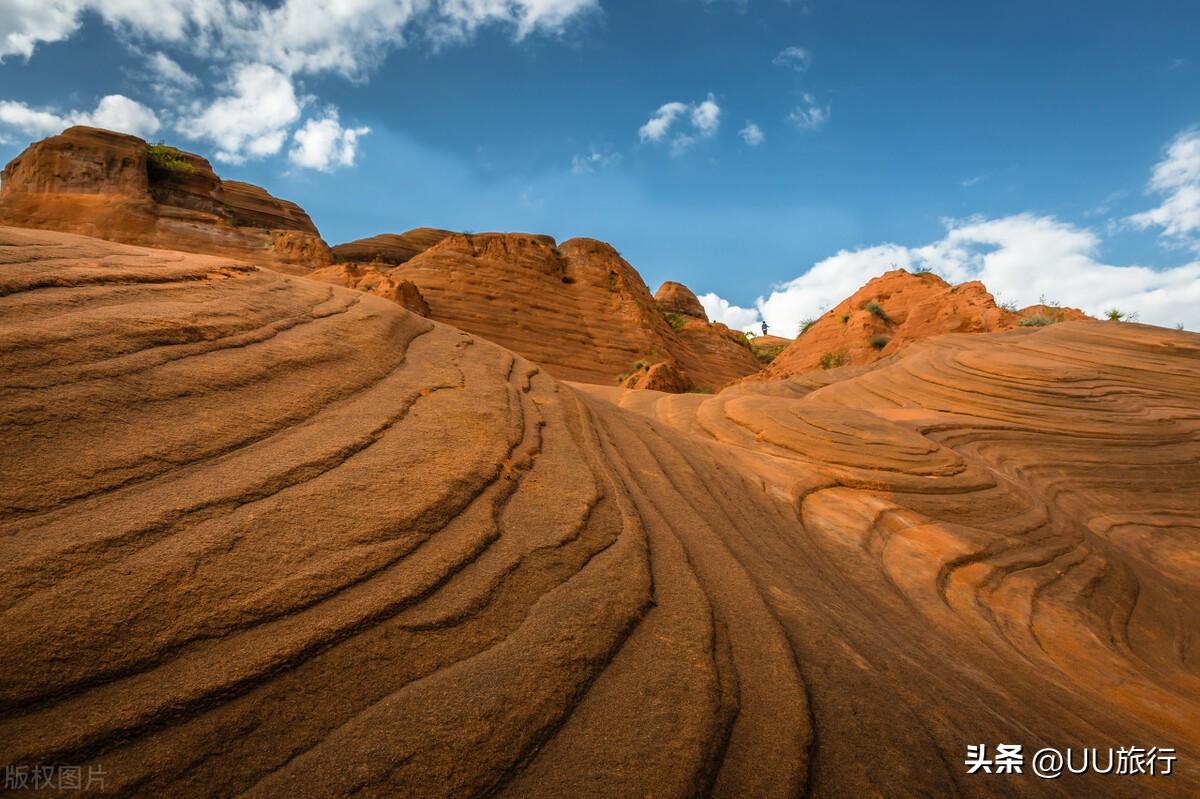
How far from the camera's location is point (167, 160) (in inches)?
992

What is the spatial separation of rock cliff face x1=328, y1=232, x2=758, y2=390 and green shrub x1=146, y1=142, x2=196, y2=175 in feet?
38.5

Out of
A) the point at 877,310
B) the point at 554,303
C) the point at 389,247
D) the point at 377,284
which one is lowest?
the point at 377,284

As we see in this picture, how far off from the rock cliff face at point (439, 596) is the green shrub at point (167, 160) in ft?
90.5

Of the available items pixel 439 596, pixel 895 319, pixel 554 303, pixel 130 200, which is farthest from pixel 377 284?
pixel 895 319

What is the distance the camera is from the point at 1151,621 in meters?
4.83

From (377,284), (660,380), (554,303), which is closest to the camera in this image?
(660,380)

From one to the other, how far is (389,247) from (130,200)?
12.5 meters

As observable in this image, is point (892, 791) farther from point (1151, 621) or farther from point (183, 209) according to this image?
point (183, 209)

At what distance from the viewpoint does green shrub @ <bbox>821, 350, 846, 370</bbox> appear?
18.3m

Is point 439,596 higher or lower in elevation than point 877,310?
lower

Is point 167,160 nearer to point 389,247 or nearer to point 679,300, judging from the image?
point 389,247

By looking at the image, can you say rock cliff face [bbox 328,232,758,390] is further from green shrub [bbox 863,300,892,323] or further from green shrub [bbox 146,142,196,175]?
green shrub [bbox 146,142,196,175]

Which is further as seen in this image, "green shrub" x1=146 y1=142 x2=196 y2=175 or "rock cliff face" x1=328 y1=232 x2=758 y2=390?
"green shrub" x1=146 y1=142 x2=196 y2=175

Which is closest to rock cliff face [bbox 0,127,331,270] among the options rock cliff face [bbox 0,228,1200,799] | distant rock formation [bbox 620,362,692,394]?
distant rock formation [bbox 620,362,692,394]
